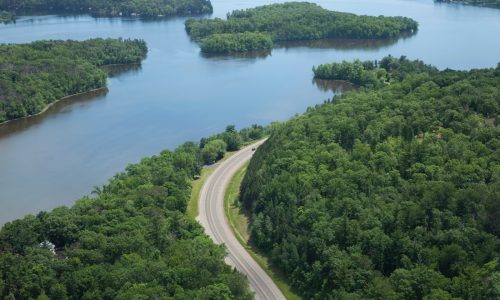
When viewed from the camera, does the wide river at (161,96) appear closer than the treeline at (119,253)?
No

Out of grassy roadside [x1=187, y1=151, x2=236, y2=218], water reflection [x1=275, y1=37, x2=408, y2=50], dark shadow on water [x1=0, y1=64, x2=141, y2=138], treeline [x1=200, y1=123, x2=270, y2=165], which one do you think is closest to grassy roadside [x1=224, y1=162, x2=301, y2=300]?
grassy roadside [x1=187, y1=151, x2=236, y2=218]

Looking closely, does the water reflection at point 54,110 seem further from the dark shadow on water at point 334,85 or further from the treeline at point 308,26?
the treeline at point 308,26

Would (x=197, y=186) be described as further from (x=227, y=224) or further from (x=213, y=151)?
(x=227, y=224)

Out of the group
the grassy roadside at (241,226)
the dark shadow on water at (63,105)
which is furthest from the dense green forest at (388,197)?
the dark shadow on water at (63,105)

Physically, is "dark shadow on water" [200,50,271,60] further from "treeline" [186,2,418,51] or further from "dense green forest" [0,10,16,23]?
"dense green forest" [0,10,16,23]

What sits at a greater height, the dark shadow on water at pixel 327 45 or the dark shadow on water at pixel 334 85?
the dark shadow on water at pixel 327 45

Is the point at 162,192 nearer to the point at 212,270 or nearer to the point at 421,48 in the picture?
the point at 212,270

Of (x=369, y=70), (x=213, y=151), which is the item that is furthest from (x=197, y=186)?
(x=369, y=70)
